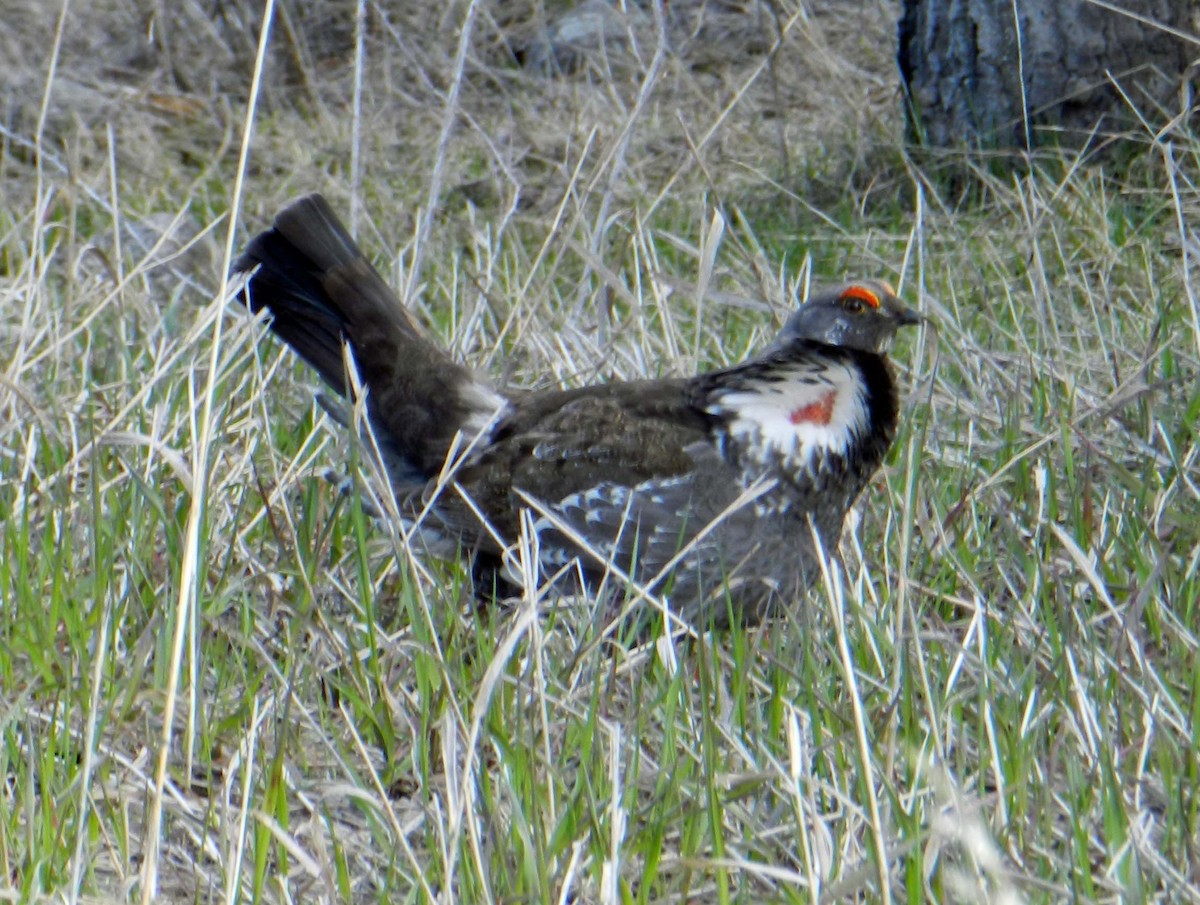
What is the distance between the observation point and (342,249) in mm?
4016

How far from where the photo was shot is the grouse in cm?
322

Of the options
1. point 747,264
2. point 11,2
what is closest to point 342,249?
point 747,264

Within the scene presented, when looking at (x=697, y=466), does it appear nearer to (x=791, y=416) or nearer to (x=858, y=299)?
(x=791, y=416)

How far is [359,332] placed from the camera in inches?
157

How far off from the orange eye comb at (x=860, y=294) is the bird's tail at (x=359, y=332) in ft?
2.71

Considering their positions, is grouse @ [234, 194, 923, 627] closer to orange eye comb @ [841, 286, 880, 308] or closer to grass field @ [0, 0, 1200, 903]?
orange eye comb @ [841, 286, 880, 308]

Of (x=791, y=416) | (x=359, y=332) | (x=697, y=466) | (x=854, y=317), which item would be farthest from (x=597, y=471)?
(x=359, y=332)

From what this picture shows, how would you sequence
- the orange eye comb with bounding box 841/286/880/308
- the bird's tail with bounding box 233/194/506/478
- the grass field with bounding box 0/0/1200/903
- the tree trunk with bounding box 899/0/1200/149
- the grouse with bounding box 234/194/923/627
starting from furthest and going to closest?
the tree trunk with bounding box 899/0/1200/149 → the bird's tail with bounding box 233/194/506/478 → the orange eye comb with bounding box 841/286/880/308 → the grouse with bounding box 234/194/923/627 → the grass field with bounding box 0/0/1200/903

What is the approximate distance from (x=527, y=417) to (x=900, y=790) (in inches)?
57.7

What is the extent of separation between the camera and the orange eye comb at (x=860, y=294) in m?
3.48

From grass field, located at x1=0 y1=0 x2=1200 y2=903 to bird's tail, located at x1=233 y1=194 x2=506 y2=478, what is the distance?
0.51ft

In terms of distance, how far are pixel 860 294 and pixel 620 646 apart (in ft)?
3.50

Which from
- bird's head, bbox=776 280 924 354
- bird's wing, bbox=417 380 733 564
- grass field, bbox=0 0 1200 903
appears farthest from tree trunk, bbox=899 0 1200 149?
bird's wing, bbox=417 380 733 564

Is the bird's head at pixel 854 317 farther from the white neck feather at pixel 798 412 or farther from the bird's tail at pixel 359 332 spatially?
the bird's tail at pixel 359 332
